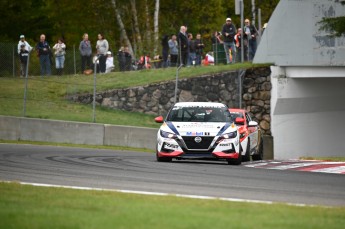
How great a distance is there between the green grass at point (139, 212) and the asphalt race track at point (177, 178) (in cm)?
155

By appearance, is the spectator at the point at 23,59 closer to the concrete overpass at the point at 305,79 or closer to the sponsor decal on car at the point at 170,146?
the concrete overpass at the point at 305,79

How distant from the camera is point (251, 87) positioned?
3853cm

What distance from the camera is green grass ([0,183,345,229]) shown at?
12.1 meters

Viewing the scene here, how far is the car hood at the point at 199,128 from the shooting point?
80.2ft

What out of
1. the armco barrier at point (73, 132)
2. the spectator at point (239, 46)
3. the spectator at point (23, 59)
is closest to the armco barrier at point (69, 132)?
the armco barrier at point (73, 132)

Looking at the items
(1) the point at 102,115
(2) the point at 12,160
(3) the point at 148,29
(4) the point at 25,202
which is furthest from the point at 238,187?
(3) the point at 148,29

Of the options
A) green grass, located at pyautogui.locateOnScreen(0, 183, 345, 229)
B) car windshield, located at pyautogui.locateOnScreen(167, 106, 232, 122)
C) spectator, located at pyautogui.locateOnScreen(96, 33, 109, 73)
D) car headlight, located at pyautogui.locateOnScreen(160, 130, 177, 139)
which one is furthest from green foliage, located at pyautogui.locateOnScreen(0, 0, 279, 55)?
green grass, located at pyautogui.locateOnScreen(0, 183, 345, 229)

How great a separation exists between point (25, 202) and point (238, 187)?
4697mm

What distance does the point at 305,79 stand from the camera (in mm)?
37812

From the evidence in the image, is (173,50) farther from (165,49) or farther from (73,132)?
(73,132)

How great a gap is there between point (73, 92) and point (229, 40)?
618 cm

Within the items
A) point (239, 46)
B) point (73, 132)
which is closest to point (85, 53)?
point (73, 132)

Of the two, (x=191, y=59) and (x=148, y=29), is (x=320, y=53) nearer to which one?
(x=191, y=59)

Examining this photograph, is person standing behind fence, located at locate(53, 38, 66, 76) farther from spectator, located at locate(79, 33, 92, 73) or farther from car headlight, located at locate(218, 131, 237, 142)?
car headlight, located at locate(218, 131, 237, 142)
